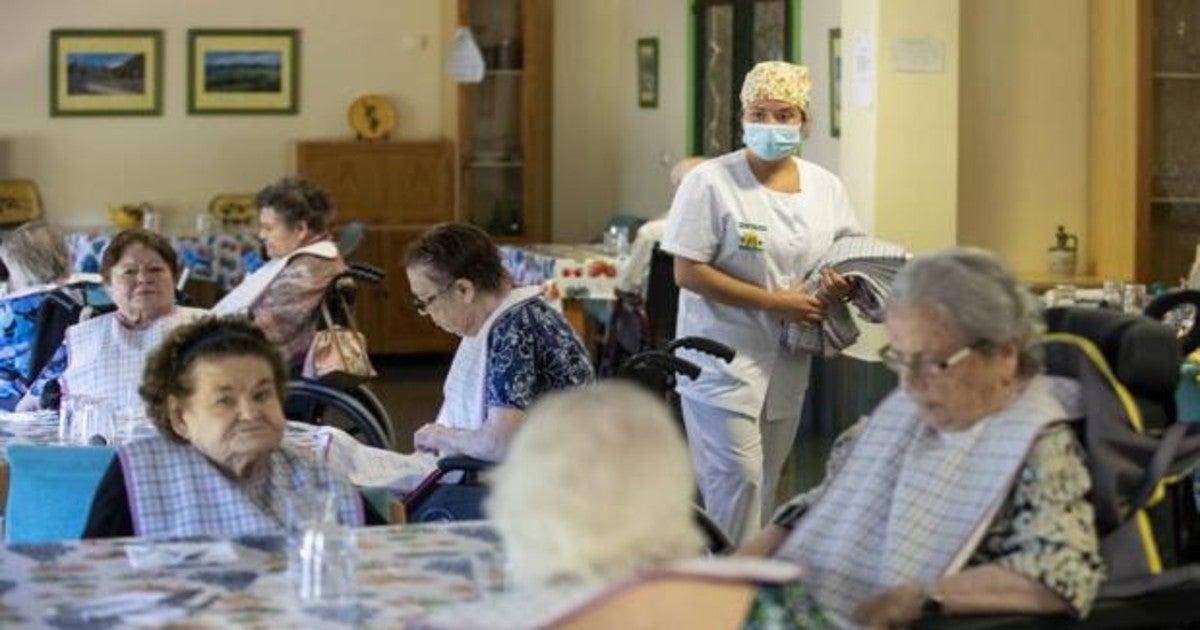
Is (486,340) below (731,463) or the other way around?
the other way around

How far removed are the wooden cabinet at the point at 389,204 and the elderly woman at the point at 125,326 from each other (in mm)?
6363

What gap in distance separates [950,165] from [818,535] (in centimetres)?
Result: 536

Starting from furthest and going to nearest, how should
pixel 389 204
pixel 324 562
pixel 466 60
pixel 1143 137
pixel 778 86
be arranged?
1. pixel 389 204
2. pixel 466 60
3. pixel 1143 137
4. pixel 778 86
5. pixel 324 562

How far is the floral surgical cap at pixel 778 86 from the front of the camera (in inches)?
233

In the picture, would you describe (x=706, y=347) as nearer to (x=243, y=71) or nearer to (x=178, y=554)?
(x=178, y=554)

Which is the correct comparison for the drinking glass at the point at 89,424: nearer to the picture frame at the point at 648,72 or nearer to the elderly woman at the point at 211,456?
the elderly woman at the point at 211,456

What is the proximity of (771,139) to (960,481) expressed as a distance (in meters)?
2.69

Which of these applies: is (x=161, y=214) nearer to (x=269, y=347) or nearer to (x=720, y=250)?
(x=720, y=250)

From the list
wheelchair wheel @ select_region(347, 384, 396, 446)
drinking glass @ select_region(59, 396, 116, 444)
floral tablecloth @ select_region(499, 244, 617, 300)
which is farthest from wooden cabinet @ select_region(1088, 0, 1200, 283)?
drinking glass @ select_region(59, 396, 116, 444)

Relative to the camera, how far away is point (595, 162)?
13.0m

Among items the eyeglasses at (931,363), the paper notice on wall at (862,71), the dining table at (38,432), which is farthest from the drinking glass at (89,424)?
the paper notice on wall at (862,71)

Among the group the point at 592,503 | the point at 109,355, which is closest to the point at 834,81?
the point at 109,355

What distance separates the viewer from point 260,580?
3238mm

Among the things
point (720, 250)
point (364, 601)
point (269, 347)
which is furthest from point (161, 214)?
point (364, 601)
